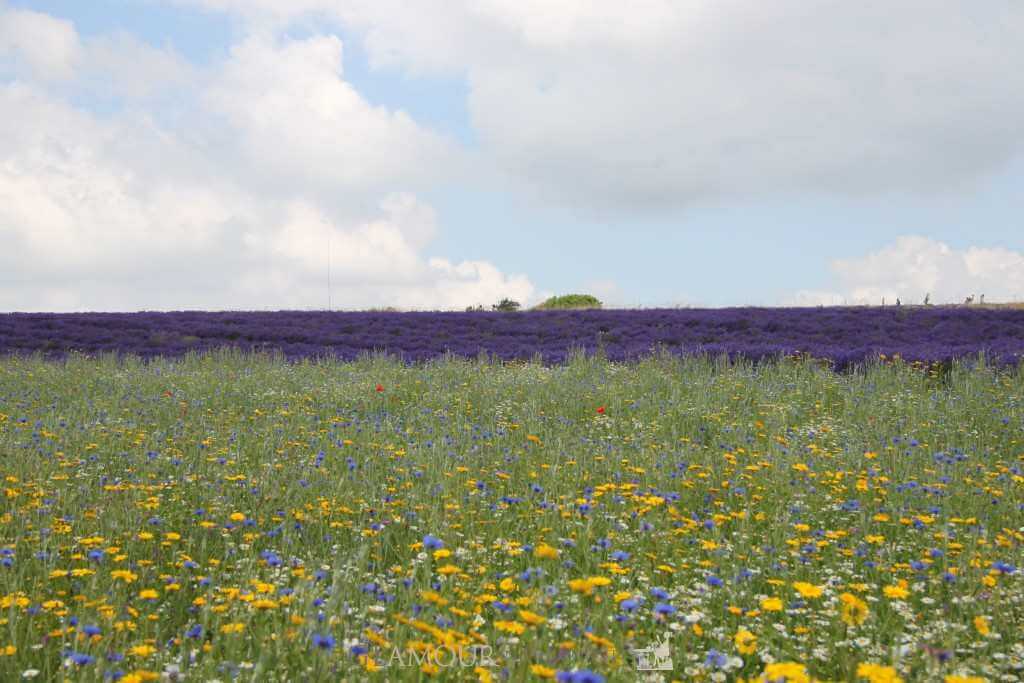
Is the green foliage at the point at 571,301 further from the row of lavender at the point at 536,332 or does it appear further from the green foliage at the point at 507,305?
the row of lavender at the point at 536,332

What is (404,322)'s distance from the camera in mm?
21172

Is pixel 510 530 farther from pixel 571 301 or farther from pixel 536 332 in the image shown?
pixel 571 301

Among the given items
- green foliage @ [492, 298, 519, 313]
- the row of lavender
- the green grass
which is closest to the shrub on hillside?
green foliage @ [492, 298, 519, 313]

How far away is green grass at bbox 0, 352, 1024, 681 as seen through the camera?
273 cm

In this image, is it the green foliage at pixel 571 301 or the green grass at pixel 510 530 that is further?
the green foliage at pixel 571 301

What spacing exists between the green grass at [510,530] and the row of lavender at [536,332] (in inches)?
258

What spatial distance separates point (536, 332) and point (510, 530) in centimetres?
1484

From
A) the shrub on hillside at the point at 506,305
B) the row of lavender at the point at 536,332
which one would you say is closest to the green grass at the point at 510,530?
the row of lavender at the point at 536,332

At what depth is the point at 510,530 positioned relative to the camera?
172 inches

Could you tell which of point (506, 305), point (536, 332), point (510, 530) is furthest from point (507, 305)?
point (510, 530)

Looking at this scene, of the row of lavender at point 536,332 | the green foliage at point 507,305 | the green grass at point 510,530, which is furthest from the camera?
the green foliage at point 507,305

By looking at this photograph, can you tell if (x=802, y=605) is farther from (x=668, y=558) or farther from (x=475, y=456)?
(x=475, y=456)

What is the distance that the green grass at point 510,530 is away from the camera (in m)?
2.73

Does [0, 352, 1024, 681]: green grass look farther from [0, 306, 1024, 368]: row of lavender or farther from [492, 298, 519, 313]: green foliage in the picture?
[492, 298, 519, 313]: green foliage
